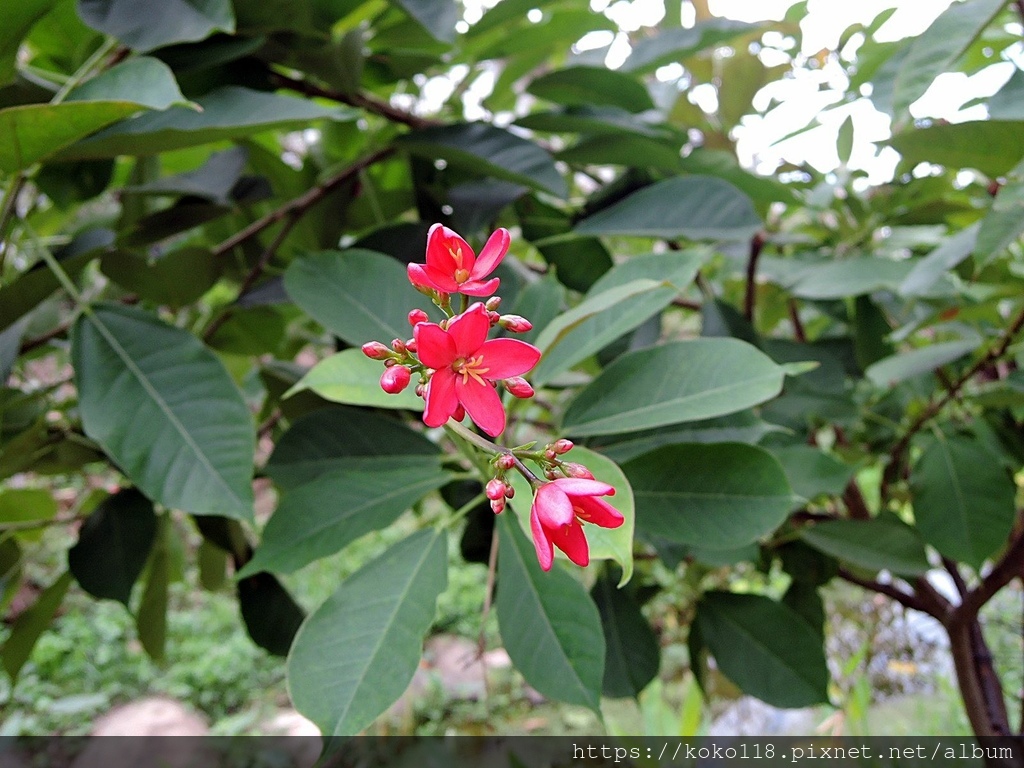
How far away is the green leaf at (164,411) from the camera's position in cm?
55

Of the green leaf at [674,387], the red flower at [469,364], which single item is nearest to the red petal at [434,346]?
the red flower at [469,364]

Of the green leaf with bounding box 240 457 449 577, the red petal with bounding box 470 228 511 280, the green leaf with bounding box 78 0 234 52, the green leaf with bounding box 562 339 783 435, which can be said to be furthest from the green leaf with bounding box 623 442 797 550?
the green leaf with bounding box 78 0 234 52

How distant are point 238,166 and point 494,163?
11.9 inches

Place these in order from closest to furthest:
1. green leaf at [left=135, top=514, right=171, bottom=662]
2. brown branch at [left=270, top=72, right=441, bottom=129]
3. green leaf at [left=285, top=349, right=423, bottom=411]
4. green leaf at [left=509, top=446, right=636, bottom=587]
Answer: green leaf at [left=509, top=446, right=636, bottom=587] → green leaf at [left=285, top=349, right=423, bottom=411] → brown branch at [left=270, top=72, right=441, bottom=129] → green leaf at [left=135, top=514, right=171, bottom=662]

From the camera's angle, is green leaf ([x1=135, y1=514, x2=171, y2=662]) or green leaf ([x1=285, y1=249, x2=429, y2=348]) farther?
green leaf ([x1=135, y1=514, x2=171, y2=662])

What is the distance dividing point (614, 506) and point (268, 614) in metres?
0.53

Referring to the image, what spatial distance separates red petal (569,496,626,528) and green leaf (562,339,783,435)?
0.20m

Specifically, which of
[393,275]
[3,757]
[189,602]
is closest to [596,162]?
[393,275]

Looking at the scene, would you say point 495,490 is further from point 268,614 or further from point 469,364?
point 268,614

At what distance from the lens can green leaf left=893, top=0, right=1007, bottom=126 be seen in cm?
56

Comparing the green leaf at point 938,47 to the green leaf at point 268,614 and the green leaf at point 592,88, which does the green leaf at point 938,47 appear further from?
the green leaf at point 268,614

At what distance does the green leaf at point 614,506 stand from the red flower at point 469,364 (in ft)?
0.28

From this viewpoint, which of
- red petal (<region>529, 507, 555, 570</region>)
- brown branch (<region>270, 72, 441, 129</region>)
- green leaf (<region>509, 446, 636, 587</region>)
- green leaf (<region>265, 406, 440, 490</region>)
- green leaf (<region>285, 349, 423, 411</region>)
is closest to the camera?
red petal (<region>529, 507, 555, 570</region>)

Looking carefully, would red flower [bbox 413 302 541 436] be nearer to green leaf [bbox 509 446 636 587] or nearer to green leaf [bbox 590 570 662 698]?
green leaf [bbox 509 446 636 587]
